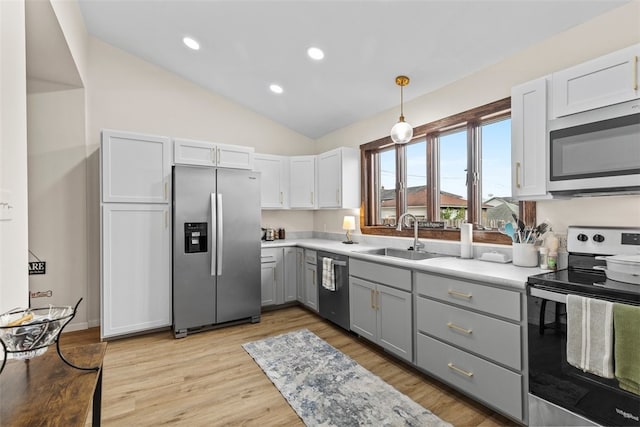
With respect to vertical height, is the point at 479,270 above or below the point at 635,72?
below

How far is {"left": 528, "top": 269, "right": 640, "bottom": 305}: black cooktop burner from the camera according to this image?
54.9 inches

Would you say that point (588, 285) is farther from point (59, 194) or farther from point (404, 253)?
point (59, 194)

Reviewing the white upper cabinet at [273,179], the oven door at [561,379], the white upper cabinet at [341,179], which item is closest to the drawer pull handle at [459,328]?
the oven door at [561,379]

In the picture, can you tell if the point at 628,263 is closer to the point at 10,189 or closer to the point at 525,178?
the point at 525,178

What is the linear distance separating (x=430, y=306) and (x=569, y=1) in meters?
2.18

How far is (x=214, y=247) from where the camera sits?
336 cm

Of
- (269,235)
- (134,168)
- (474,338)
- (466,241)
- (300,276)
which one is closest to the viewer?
(474,338)

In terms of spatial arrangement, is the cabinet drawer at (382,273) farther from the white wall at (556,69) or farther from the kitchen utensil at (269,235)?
the kitchen utensil at (269,235)

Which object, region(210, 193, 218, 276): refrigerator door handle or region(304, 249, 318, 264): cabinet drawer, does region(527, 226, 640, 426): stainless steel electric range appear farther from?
region(210, 193, 218, 276): refrigerator door handle

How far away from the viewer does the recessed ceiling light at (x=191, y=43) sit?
329cm

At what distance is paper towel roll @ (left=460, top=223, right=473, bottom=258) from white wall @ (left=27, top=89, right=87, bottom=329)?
4.01m

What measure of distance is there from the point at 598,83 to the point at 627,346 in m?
1.35

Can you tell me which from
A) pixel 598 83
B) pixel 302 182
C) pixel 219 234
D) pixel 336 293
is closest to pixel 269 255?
pixel 219 234

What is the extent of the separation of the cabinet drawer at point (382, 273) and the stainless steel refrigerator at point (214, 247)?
1243mm
